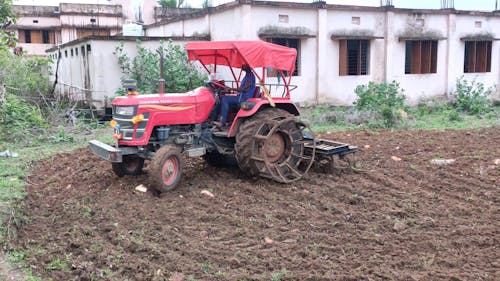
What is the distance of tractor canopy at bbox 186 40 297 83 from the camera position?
7191mm

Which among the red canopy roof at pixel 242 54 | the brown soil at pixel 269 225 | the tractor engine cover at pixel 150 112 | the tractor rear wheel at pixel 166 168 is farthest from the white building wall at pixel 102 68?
the tractor rear wheel at pixel 166 168

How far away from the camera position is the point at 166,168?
6.80m

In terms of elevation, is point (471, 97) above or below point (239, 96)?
below

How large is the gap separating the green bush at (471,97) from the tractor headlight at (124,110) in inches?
529

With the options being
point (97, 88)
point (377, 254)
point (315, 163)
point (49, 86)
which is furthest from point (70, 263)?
point (49, 86)

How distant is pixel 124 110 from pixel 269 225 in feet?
8.69

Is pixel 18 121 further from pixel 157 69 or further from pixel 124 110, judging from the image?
pixel 124 110

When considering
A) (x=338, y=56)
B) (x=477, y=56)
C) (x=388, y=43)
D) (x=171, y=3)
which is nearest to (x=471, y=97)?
(x=477, y=56)

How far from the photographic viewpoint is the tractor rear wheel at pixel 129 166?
7.41 metres

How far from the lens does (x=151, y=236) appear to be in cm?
542

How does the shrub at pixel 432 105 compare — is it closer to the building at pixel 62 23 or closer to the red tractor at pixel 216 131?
the red tractor at pixel 216 131

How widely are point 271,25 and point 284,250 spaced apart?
1128 cm

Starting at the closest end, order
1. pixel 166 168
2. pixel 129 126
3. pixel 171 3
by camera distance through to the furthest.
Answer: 1. pixel 166 168
2. pixel 129 126
3. pixel 171 3

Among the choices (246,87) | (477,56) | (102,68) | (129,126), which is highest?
(477,56)
